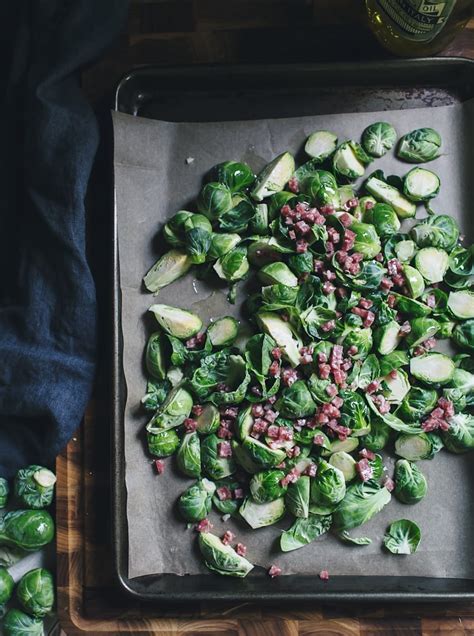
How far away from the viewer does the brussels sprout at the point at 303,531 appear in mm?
2117

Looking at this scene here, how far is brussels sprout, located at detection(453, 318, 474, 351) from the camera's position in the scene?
2162mm

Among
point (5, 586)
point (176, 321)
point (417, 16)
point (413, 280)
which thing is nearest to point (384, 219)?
point (413, 280)

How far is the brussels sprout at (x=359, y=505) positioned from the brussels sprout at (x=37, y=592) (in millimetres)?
790

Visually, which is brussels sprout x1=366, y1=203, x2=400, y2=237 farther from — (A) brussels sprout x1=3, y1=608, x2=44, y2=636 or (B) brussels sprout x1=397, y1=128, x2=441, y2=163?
(A) brussels sprout x1=3, y1=608, x2=44, y2=636

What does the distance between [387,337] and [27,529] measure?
1.09m

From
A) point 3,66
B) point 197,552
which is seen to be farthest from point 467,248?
point 3,66

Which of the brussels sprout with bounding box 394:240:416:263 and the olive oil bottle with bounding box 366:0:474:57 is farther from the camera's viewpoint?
the brussels sprout with bounding box 394:240:416:263

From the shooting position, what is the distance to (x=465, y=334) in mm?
2170

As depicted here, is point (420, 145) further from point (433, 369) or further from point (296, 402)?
point (296, 402)

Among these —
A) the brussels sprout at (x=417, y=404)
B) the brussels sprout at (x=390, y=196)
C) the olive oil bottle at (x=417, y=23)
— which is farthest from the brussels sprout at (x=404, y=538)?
the olive oil bottle at (x=417, y=23)

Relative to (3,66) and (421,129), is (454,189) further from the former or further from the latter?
(3,66)

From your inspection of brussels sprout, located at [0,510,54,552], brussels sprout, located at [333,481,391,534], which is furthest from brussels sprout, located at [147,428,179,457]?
brussels sprout, located at [333,481,391,534]

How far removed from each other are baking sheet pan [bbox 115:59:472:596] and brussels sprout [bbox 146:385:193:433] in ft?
0.21

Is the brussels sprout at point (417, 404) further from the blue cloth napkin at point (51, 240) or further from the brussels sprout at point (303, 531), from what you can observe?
the blue cloth napkin at point (51, 240)
